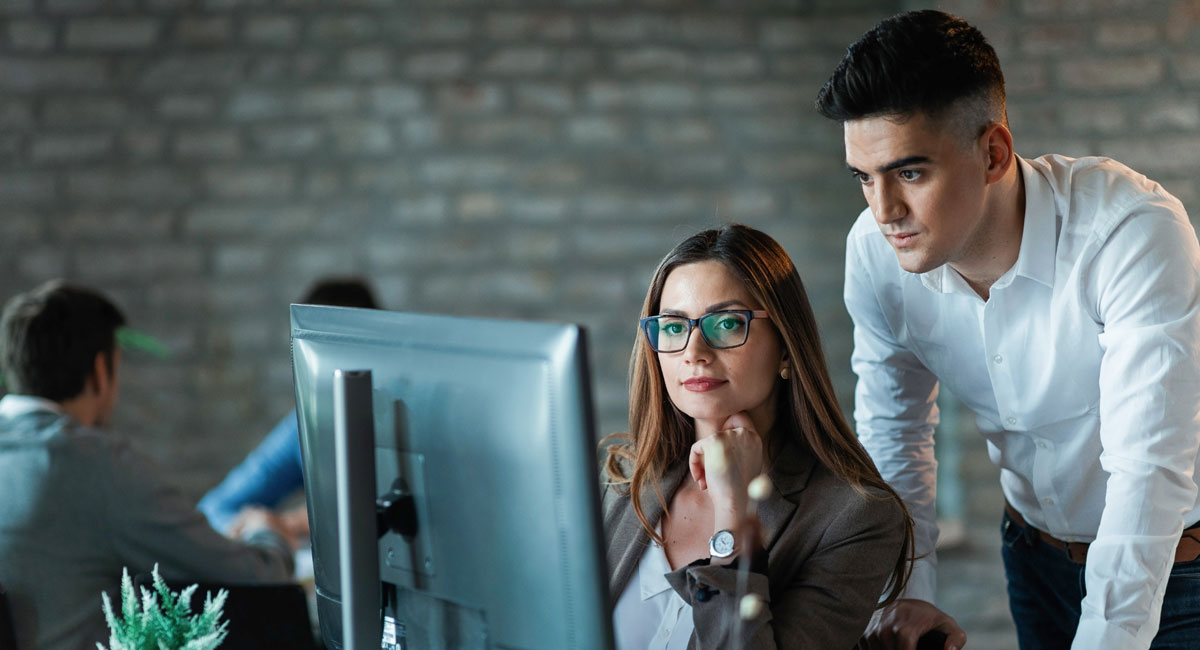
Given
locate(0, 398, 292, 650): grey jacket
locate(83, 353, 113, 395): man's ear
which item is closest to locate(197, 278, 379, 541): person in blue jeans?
locate(83, 353, 113, 395): man's ear

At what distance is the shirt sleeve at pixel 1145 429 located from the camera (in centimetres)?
136

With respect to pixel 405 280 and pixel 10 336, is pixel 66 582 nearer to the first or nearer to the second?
pixel 10 336

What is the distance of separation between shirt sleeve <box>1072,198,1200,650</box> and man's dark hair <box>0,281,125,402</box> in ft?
6.32

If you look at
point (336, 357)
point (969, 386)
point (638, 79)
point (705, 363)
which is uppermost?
point (638, 79)

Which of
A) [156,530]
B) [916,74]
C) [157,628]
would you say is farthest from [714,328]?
[156,530]

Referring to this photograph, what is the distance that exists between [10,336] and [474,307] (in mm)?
1562

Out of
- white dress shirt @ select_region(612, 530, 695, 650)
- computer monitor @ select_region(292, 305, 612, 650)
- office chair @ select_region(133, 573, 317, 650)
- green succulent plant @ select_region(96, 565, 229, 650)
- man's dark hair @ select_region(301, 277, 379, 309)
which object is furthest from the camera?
man's dark hair @ select_region(301, 277, 379, 309)

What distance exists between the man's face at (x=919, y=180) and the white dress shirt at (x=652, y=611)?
560 mm

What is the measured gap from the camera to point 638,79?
3582mm

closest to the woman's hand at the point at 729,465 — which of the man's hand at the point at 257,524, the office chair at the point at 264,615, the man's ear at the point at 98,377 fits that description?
the office chair at the point at 264,615

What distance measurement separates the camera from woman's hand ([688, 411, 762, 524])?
4.65ft

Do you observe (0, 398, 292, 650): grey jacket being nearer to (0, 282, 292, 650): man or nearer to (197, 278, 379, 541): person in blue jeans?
(0, 282, 292, 650): man

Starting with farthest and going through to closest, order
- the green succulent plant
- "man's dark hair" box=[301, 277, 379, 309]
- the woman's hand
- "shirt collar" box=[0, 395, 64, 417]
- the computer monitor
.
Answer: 1. "man's dark hair" box=[301, 277, 379, 309]
2. "shirt collar" box=[0, 395, 64, 417]
3. the woman's hand
4. the green succulent plant
5. the computer monitor

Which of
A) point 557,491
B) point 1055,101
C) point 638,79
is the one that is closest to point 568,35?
point 638,79
